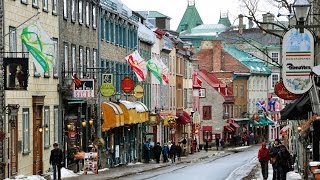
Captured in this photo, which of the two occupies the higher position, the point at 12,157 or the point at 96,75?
the point at 96,75

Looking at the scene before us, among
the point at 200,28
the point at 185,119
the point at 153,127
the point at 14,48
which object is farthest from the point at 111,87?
the point at 200,28

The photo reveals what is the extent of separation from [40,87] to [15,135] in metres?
4.90

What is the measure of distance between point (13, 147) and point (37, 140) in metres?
4.42

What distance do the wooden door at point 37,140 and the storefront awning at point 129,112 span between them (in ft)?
51.9

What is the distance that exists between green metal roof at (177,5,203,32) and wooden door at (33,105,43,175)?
453 ft

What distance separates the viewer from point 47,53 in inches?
1208

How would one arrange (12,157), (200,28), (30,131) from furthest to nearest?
(200,28)
(30,131)
(12,157)

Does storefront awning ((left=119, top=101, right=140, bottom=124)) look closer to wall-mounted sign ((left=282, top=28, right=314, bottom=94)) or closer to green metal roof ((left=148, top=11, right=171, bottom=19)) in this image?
wall-mounted sign ((left=282, top=28, right=314, bottom=94))

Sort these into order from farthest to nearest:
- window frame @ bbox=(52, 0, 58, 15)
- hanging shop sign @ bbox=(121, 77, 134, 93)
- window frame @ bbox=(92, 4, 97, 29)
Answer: window frame @ bbox=(92, 4, 97, 29) < hanging shop sign @ bbox=(121, 77, 134, 93) < window frame @ bbox=(52, 0, 58, 15)

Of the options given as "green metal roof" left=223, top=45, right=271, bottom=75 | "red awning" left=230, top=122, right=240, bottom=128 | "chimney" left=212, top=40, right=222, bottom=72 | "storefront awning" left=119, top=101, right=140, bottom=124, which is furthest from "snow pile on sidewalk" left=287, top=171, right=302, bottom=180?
"green metal roof" left=223, top=45, right=271, bottom=75

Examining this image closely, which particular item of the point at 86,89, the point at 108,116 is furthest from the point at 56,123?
the point at 108,116

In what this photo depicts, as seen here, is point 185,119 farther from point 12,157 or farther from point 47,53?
point 47,53

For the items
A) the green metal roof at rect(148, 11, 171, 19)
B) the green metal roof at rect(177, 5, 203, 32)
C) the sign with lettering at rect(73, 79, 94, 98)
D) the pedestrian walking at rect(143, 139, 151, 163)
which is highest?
the green metal roof at rect(177, 5, 203, 32)

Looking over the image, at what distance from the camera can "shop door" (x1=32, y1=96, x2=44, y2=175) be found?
41656 millimetres
